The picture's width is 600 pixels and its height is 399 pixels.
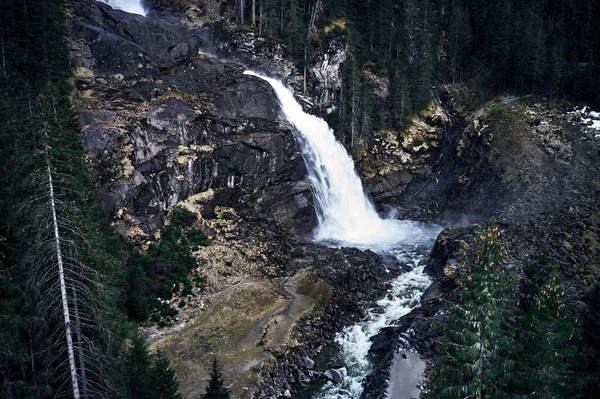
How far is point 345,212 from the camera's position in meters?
45.1

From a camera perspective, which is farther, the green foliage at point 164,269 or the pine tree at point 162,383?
the green foliage at point 164,269

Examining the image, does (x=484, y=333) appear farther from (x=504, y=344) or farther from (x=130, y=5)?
(x=130, y=5)

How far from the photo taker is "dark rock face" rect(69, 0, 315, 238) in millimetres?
33062

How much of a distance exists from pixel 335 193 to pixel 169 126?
57.0 feet

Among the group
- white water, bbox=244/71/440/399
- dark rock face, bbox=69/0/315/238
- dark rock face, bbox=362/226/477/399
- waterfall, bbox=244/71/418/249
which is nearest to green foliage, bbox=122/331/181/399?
dark rock face, bbox=362/226/477/399

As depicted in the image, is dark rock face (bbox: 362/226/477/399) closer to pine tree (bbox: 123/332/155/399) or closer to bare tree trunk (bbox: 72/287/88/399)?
pine tree (bbox: 123/332/155/399)

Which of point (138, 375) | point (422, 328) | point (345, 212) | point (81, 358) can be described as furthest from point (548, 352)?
point (345, 212)

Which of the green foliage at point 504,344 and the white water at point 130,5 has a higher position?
the white water at point 130,5

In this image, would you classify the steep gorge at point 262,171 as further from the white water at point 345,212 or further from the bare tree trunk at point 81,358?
the bare tree trunk at point 81,358

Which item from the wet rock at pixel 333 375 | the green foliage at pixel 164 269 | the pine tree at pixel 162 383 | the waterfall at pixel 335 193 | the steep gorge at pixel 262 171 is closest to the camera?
the pine tree at pixel 162 383

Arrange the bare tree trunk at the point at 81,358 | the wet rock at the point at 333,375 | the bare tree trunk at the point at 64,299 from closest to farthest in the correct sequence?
the bare tree trunk at the point at 64,299 → the bare tree trunk at the point at 81,358 → the wet rock at the point at 333,375

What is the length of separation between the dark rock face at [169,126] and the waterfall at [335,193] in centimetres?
171

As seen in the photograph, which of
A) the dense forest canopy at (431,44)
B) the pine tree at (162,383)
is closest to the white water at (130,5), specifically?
the dense forest canopy at (431,44)

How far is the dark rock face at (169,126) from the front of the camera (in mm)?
33062
